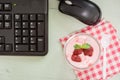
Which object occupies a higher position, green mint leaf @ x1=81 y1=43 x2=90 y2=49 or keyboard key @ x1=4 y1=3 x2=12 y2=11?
keyboard key @ x1=4 y1=3 x2=12 y2=11

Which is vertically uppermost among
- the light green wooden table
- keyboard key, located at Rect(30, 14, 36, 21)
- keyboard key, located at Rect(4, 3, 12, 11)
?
keyboard key, located at Rect(4, 3, 12, 11)

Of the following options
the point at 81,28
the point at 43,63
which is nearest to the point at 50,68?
the point at 43,63

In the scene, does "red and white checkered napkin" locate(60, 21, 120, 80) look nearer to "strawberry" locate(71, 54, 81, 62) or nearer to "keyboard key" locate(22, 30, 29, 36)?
"strawberry" locate(71, 54, 81, 62)

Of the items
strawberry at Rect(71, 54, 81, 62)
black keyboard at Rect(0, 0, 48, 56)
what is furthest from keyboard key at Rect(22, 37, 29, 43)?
strawberry at Rect(71, 54, 81, 62)

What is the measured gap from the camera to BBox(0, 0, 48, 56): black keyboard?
0.60m

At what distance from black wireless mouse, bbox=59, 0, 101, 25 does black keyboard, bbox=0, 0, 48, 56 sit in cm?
6

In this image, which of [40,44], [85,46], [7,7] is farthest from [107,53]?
[7,7]

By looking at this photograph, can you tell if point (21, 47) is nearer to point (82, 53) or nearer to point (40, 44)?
point (40, 44)

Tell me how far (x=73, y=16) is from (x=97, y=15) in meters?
0.06

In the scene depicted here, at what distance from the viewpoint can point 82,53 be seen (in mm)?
617

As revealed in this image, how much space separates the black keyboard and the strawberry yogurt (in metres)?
0.06

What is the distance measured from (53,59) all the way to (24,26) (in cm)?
11

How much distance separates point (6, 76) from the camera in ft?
2.09

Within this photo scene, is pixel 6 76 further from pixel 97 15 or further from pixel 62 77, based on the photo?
pixel 97 15
